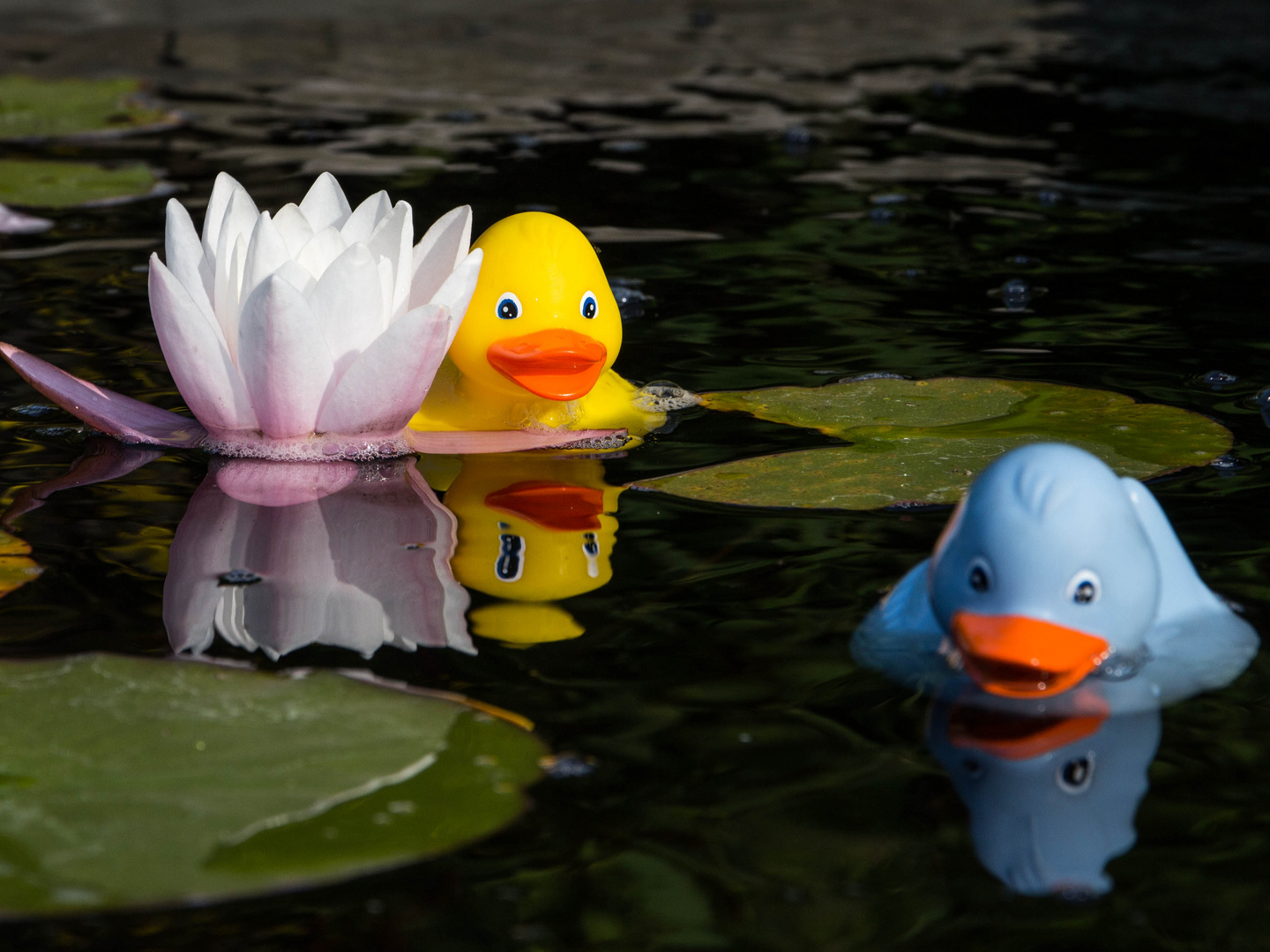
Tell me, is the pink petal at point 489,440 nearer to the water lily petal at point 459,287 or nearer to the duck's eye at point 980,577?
the water lily petal at point 459,287

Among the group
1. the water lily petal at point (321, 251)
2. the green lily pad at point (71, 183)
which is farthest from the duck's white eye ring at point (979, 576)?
the green lily pad at point (71, 183)

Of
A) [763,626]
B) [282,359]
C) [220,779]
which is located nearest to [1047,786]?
[763,626]

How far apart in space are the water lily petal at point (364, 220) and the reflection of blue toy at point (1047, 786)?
1323 millimetres

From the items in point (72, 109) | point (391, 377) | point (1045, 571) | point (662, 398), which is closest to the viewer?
point (1045, 571)

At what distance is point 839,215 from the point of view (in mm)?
4422

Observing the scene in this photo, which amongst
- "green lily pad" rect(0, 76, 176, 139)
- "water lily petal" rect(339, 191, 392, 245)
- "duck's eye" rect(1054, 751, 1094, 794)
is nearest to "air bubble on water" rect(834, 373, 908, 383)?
"water lily petal" rect(339, 191, 392, 245)

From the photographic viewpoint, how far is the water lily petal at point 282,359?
7.29ft

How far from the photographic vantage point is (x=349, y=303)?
2.29 meters

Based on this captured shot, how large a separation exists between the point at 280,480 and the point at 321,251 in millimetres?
393

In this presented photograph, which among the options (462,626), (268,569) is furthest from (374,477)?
(462,626)

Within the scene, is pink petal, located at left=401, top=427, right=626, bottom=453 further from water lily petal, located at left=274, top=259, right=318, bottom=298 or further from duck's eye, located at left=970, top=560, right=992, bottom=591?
duck's eye, located at left=970, top=560, right=992, bottom=591

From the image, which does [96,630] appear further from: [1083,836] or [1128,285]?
[1128,285]

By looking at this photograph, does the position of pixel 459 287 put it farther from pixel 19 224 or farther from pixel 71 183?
pixel 71 183

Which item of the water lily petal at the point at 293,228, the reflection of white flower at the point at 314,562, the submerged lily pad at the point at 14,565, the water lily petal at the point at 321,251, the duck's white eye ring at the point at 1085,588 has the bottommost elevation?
the submerged lily pad at the point at 14,565
